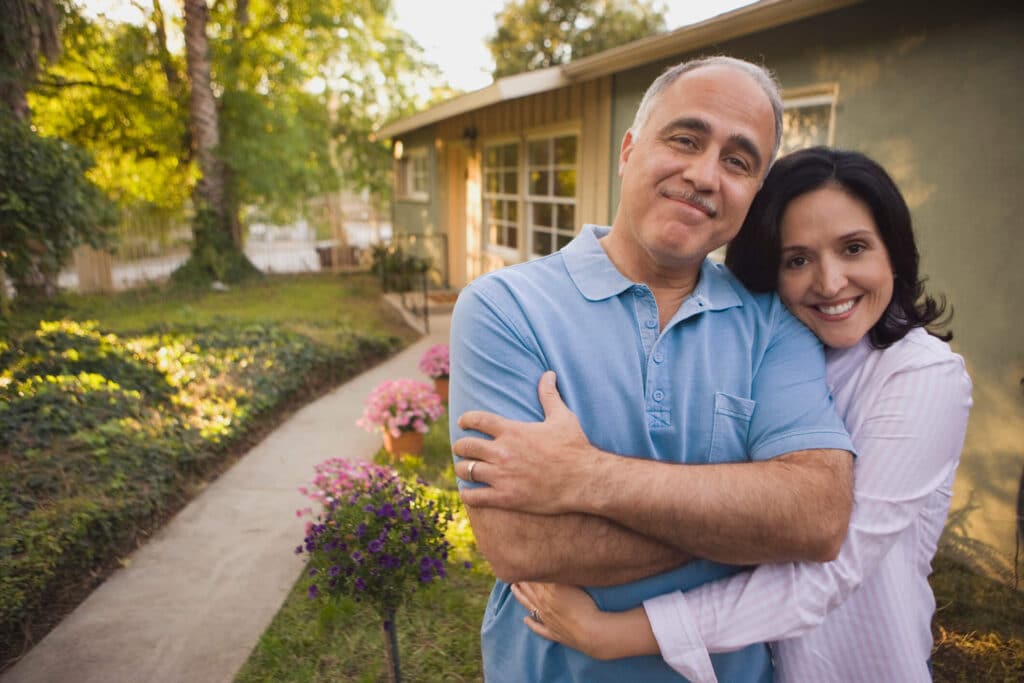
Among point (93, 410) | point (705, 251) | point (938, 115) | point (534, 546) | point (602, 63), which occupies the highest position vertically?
point (602, 63)

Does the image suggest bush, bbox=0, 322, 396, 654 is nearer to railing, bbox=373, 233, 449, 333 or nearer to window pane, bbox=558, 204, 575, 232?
window pane, bbox=558, 204, 575, 232

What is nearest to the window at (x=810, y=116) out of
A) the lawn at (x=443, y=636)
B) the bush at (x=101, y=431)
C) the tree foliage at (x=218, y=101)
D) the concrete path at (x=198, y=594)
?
the lawn at (x=443, y=636)

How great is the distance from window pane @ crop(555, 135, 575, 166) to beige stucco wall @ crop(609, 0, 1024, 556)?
390cm

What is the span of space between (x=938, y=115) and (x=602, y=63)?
3.00 metres

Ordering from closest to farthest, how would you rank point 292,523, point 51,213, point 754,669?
1. point 754,669
2. point 292,523
3. point 51,213

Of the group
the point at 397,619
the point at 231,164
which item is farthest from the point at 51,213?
the point at 231,164

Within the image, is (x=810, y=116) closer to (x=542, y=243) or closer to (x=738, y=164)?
(x=738, y=164)

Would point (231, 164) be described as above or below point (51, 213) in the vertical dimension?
above

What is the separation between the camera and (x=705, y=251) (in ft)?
4.64

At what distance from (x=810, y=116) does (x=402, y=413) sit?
11.3 feet

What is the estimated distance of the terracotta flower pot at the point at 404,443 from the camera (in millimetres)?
4773

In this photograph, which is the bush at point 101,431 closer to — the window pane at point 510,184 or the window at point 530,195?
the window at point 530,195

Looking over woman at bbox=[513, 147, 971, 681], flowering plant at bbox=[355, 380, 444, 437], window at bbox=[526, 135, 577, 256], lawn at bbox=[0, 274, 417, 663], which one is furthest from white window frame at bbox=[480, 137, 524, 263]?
woman at bbox=[513, 147, 971, 681]

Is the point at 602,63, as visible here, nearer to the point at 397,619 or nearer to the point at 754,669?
the point at 397,619
